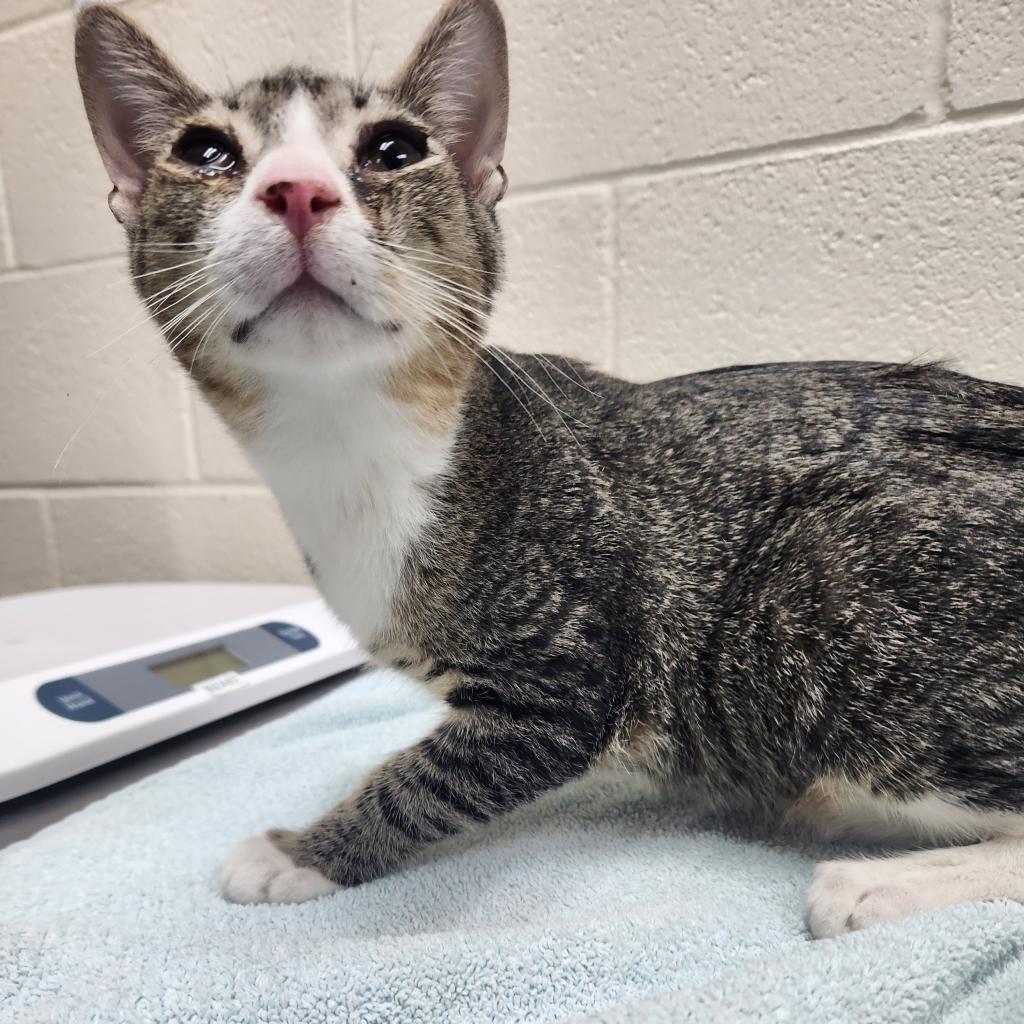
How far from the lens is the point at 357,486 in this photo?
868 mm

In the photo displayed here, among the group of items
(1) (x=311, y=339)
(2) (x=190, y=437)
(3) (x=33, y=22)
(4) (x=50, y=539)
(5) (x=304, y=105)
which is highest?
(3) (x=33, y=22)

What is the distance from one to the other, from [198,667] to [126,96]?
29.5 inches

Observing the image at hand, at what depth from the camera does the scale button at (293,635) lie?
4.22ft

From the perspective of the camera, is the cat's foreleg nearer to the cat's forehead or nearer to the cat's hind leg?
the cat's hind leg

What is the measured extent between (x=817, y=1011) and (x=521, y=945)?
0.74 feet

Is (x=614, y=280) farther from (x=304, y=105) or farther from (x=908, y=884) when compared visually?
(x=908, y=884)

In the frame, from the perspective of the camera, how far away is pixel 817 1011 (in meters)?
0.50

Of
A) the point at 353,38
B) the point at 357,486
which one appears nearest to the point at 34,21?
the point at 353,38

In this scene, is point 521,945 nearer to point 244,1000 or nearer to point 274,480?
point 244,1000

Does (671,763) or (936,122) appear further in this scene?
(936,122)

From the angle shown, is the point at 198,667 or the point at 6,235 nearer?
the point at 198,667

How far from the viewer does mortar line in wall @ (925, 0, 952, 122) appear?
114 cm

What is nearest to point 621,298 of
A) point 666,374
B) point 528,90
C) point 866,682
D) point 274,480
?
point 666,374

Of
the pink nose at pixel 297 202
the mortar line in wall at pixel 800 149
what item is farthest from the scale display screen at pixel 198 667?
the mortar line in wall at pixel 800 149
